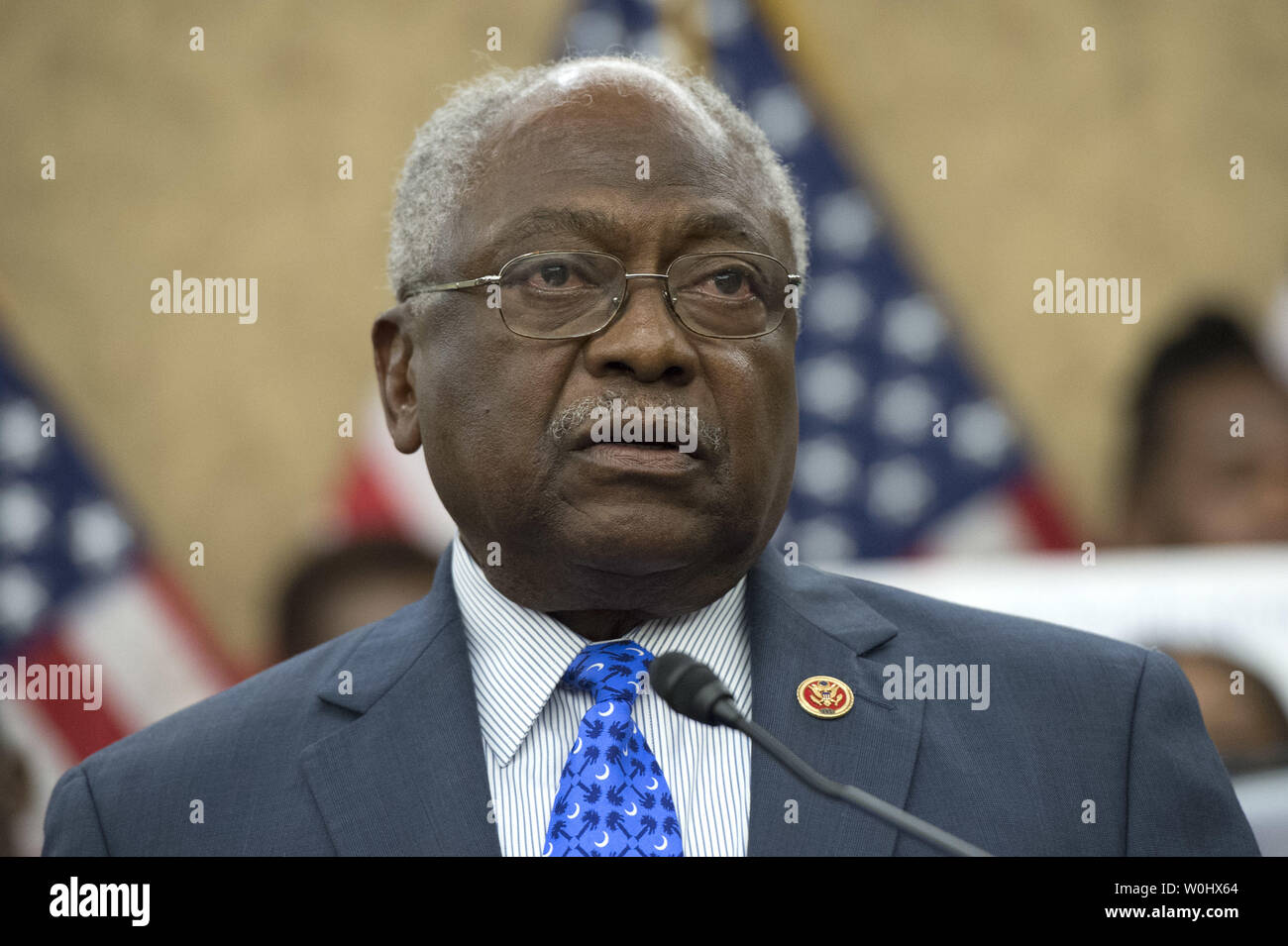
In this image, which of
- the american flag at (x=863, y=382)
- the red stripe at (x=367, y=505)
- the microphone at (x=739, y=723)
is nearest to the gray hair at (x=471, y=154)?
the microphone at (x=739, y=723)

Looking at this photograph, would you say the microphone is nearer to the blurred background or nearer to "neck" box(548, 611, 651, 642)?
"neck" box(548, 611, 651, 642)

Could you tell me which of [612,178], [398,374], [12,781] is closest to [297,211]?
[12,781]

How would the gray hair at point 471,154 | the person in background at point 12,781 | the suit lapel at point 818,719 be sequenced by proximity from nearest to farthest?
the suit lapel at point 818,719 < the gray hair at point 471,154 < the person in background at point 12,781

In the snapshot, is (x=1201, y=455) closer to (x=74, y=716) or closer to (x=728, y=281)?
(x=728, y=281)

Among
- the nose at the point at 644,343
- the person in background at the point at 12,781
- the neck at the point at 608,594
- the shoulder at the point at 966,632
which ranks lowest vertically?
the person in background at the point at 12,781

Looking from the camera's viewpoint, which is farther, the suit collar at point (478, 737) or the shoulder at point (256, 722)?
the shoulder at point (256, 722)

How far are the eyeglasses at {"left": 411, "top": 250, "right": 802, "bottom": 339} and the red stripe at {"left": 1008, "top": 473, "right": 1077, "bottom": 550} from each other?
364 cm

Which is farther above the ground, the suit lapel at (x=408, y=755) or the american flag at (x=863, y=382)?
the american flag at (x=863, y=382)

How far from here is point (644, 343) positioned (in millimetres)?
1769

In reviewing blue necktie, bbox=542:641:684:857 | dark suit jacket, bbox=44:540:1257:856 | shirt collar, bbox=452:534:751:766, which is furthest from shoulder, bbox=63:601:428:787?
blue necktie, bbox=542:641:684:857

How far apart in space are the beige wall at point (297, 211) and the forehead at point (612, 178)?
300 cm

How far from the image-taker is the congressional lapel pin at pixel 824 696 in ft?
5.95

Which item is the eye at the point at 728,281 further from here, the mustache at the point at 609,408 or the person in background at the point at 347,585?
the person in background at the point at 347,585
